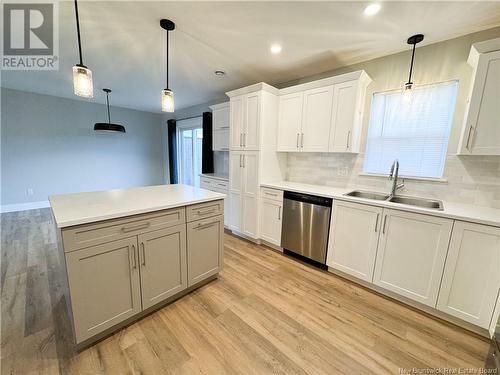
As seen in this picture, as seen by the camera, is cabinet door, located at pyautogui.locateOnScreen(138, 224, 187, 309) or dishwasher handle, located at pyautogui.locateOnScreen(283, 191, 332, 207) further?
dishwasher handle, located at pyautogui.locateOnScreen(283, 191, 332, 207)

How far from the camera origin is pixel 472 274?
1.56m

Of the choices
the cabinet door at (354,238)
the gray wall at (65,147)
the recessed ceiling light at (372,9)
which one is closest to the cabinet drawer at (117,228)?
the cabinet door at (354,238)

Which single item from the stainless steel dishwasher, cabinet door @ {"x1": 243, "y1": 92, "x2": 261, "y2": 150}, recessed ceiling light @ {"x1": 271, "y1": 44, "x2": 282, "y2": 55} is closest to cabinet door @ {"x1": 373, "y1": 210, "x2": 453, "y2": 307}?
the stainless steel dishwasher

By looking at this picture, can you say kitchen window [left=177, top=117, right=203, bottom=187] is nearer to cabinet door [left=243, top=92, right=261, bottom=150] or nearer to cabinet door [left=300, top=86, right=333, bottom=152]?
cabinet door [left=243, top=92, right=261, bottom=150]

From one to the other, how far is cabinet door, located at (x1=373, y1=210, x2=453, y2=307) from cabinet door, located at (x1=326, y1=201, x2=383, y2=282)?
72 mm

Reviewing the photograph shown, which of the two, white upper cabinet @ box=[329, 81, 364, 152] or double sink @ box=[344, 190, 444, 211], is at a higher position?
white upper cabinet @ box=[329, 81, 364, 152]

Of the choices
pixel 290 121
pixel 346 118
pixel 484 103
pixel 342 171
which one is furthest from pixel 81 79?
pixel 484 103

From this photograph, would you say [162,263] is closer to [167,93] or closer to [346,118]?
[167,93]

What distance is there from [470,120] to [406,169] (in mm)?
711

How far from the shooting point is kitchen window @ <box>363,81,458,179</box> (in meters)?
2.08

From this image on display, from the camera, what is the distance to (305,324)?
166 cm

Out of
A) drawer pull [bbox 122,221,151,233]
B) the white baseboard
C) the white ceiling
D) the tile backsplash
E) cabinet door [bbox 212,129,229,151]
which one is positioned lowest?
the white baseboard

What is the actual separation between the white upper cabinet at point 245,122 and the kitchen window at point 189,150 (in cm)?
223

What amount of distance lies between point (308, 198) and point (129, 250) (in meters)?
1.94
